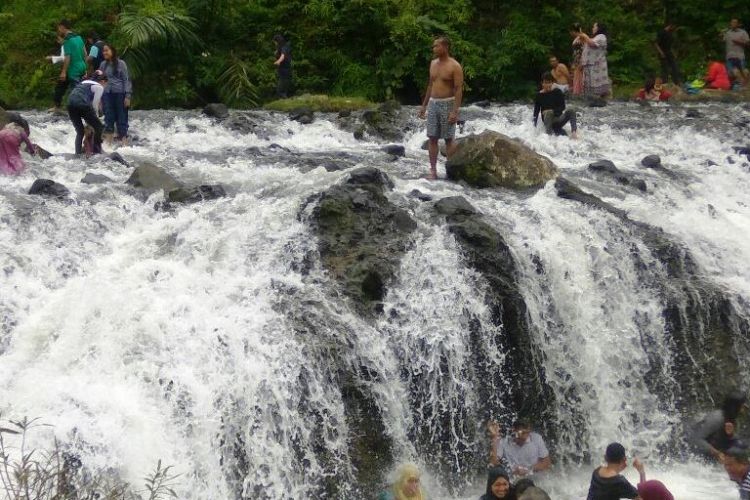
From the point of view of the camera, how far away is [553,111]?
53.1 ft

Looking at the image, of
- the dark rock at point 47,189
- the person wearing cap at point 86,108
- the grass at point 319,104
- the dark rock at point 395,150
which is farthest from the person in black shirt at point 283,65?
the dark rock at point 47,189

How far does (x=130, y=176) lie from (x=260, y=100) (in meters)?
10.5

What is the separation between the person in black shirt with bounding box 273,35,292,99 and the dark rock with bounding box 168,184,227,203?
10.6m

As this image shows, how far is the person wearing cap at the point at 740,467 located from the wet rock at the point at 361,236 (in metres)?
3.45

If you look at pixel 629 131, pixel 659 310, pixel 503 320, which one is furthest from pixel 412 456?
pixel 629 131

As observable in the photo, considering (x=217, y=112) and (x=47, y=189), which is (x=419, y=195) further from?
(x=217, y=112)

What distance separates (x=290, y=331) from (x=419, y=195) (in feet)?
10.7

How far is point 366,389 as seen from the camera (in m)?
8.47

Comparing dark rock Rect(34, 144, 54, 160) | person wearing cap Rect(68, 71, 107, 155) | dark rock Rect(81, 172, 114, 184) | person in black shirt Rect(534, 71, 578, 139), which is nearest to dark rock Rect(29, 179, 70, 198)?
dark rock Rect(81, 172, 114, 184)

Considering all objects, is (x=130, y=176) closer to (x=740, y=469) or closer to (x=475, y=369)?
(x=475, y=369)

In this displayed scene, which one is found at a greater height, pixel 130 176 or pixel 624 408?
pixel 130 176

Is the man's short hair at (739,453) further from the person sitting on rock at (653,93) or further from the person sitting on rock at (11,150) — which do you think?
the person sitting on rock at (653,93)

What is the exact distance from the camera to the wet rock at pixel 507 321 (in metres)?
9.21

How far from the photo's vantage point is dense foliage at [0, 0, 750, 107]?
21.3 meters
